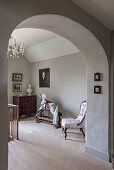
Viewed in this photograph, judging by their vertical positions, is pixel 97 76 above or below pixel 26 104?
above

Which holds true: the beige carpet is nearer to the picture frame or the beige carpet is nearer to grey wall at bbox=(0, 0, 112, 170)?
grey wall at bbox=(0, 0, 112, 170)

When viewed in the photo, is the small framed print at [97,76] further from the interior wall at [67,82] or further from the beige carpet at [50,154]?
the interior wall at [67,82]

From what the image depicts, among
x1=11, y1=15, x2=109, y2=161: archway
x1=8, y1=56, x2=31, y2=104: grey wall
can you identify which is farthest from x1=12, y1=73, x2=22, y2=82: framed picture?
x1=11, y1=15, x2=109, y2=161: archway

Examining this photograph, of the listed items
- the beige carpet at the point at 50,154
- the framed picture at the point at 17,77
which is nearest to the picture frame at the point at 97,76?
the beige carpet at the point at 50,154

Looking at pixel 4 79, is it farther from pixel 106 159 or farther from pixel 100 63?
pixel 106 159

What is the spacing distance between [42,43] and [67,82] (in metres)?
1.76

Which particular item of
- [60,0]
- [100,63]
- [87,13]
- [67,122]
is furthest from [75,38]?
[67,122]

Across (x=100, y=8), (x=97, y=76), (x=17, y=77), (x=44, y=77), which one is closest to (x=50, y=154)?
(x=97, y=76)

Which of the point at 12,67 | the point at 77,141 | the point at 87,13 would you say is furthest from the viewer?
the point at 12,67

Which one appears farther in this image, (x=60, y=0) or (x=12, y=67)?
(x=12, y=67)

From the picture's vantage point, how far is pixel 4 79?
1.38 metres

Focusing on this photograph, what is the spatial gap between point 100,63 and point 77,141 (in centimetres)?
203

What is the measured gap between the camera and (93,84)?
2.85 m

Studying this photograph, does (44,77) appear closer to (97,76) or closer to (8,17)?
(97,76)
